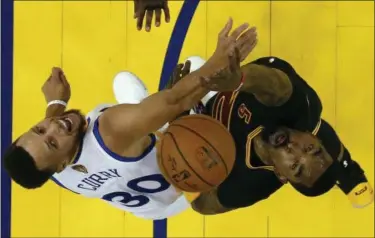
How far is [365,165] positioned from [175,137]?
114cm

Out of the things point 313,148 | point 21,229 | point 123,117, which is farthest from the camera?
point 21,229

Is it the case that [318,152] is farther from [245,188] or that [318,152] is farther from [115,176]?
[115,176]

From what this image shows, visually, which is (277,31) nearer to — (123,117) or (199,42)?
(199,42)

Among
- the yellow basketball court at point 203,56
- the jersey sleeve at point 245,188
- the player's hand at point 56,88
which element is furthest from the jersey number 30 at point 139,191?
the yellow basketball court at point 203,56

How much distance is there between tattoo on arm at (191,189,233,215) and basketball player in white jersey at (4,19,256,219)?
24cm

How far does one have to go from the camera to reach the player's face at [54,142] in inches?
53.4

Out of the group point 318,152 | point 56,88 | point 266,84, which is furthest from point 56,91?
point 318,152

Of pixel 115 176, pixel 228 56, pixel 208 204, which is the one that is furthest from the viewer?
pixel 208 204

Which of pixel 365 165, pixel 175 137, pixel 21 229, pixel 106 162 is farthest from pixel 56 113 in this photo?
pixel 365 165

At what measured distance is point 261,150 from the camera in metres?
1.59

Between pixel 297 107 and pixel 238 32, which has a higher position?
pixel 238 32

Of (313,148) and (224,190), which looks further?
(224,190)

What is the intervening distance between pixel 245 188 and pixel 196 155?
1.44 feet

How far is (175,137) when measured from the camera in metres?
1.38
